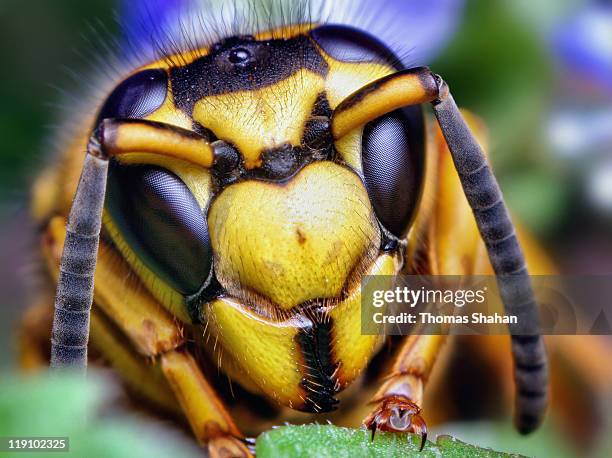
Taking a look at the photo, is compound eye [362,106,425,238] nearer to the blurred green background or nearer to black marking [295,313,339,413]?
black marking [295,313,339,413]

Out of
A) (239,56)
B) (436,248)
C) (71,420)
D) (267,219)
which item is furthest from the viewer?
(436,248)

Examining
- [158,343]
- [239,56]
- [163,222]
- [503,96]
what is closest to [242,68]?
[239,56]

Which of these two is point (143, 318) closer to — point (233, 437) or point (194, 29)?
point (233, 437)

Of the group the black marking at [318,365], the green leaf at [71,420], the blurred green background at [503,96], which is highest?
the blurred green background at [503,96]

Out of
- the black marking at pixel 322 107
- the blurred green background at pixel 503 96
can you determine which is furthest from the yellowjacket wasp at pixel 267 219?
the blurred green background at pixel 503 96

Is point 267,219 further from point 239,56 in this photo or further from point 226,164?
point 239,56

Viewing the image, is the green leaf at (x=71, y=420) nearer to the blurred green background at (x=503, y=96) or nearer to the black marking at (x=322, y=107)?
the black marking at (x=322, y=107)

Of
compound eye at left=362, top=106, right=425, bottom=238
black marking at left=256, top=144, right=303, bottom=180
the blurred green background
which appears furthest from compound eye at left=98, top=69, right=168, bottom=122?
the blurred green background

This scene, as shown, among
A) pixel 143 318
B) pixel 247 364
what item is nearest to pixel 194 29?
pixel 143 318
